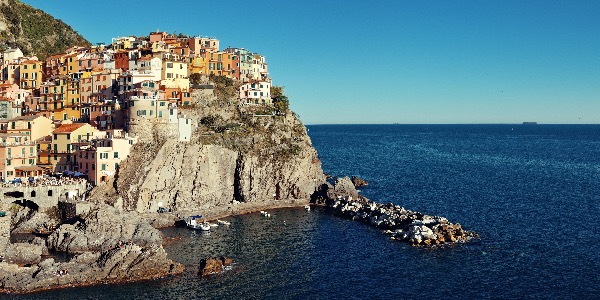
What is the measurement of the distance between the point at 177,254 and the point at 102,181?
23.9m

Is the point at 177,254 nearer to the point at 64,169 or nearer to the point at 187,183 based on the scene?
the point at 187,183

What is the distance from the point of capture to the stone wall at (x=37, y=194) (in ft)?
252

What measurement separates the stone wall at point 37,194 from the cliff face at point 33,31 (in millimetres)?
61093

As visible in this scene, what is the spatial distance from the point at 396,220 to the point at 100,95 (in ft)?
197

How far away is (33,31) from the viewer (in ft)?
468

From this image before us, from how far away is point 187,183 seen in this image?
87.7m

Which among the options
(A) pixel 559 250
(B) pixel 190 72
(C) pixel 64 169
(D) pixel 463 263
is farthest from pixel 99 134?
(A) pixel 559 250

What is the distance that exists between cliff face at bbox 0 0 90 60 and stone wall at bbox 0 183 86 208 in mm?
61093

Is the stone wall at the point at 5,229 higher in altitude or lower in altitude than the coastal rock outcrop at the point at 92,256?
higher

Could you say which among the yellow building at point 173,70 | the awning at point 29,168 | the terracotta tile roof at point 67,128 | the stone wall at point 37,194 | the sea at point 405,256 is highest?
the yellow building at point 173,70

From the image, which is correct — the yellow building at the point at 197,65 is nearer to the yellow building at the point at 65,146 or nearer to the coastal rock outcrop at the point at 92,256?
the yellow building at the point at 65,146

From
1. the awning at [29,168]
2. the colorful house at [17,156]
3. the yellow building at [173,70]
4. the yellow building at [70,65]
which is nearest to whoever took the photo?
the colorful house at [17,156]

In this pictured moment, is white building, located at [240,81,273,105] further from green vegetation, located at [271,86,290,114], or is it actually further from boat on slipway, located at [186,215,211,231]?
boat on slipway, located at [186,215,211,231]

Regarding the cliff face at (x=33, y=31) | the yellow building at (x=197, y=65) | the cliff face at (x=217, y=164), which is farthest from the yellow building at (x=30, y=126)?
the cliff face at (x=33, y=31)
